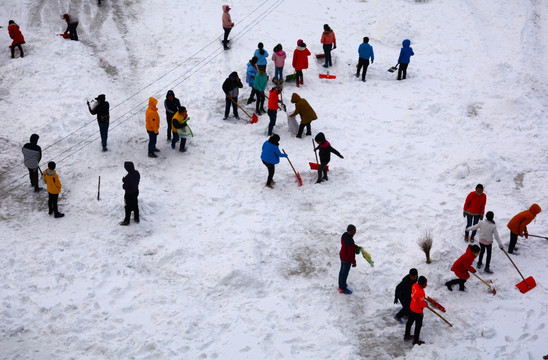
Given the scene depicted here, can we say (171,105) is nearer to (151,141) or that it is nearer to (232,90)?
(151,141)

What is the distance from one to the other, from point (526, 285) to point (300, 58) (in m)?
10.7

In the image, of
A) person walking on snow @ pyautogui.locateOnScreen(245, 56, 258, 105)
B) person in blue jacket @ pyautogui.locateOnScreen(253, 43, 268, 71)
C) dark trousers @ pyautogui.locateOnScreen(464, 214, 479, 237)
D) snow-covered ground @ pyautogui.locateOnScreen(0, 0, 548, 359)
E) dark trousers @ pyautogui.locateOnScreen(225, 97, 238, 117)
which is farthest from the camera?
person in blue jacket @ pyautogui.locateOnScreen(253, 43, 268, 71)

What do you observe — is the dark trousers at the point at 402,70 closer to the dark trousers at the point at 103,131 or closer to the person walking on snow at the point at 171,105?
the person walking on snow at the point at 171,105

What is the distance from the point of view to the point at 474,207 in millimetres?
12109

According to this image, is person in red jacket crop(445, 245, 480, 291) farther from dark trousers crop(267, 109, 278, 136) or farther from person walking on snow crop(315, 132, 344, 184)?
dark trousers crop(267, 109, 278, 136)

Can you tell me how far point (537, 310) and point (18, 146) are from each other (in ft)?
46.1

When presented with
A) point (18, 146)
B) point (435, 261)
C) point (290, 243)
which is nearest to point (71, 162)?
point (18, 146)

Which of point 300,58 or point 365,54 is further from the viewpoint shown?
point 365,54

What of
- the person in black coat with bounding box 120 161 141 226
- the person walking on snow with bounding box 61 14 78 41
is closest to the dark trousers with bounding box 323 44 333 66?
the person walking on snow with bounding box 61 14 78 41

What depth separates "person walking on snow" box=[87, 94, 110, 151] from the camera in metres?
14.7

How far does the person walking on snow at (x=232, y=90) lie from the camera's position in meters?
16.4

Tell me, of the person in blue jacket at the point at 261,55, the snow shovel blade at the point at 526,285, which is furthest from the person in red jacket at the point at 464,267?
the person in blue jacket at the point at 261,55

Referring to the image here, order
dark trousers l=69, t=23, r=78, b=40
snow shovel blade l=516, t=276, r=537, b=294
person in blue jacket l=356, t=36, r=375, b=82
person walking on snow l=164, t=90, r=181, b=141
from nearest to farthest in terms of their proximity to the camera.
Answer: snow shovel blade l=516, t=276, r=537, b=294 < person walking on snow l=164, t=90, r=181, b=141 < person in blue jacket l=356, t=36, r=375, b=82 < dark trousers l=69, t=23, r=78, b=40

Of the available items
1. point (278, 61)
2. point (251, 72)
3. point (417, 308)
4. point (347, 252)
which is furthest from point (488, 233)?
point (278, 61)
